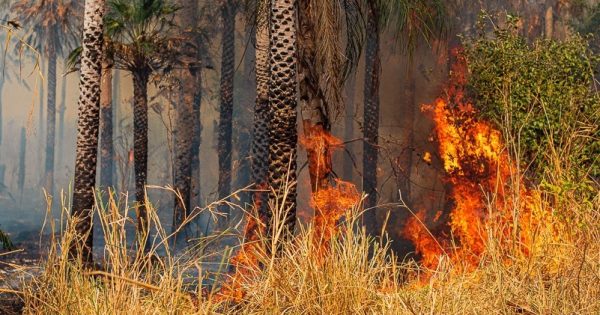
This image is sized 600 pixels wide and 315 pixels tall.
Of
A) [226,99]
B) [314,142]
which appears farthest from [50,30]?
[314,142]

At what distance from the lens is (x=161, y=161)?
68.4 m

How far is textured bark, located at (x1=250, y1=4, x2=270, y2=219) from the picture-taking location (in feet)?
83.6

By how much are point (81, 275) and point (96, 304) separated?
325 millimetres

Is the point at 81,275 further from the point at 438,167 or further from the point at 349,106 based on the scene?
the point at 349,106

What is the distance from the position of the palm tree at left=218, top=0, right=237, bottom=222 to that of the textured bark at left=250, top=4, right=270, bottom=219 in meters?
7.63

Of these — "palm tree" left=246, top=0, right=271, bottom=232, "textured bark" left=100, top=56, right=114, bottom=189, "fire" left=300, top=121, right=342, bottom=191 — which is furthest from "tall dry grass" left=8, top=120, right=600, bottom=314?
"textured bark" left=100, top=56, right=114, bottom=189

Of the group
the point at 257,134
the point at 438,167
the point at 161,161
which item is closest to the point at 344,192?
the point at 257,134

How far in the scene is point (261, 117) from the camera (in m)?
26.9

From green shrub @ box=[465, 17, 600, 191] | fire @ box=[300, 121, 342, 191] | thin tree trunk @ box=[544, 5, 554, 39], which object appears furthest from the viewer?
thin tree trunk @ box=[544, 5, 554, 39]

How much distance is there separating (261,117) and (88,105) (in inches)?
341

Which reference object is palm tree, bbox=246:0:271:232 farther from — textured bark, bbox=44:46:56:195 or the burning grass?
textured bark, bbox=44:46:56:195

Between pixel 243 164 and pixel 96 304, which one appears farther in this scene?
pixel 243 164

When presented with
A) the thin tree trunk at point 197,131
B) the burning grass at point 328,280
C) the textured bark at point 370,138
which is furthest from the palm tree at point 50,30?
the burning grass at point 328,280

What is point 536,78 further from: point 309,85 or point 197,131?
point 197,131
